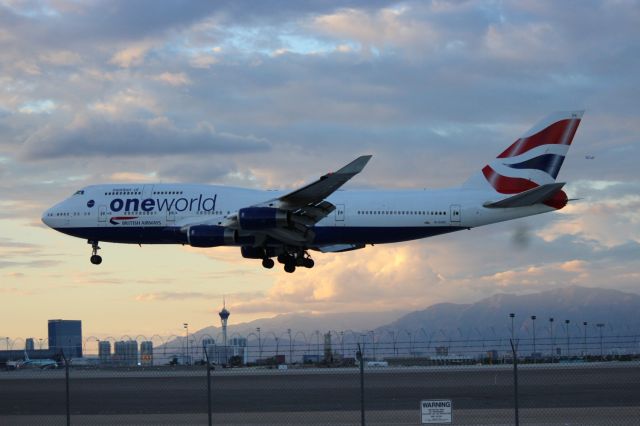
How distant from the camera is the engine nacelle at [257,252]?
2552 inches

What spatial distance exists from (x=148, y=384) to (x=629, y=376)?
22082 millimetres

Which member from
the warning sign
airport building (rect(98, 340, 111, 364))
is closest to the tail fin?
airport building (rect(98, 340, 111, 364))

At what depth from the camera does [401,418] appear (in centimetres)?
3344

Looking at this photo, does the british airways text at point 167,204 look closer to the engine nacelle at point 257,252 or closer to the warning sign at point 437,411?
the engine nacelle at point 257,252

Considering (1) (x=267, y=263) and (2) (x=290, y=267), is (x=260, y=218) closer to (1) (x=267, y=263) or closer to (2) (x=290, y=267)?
(1) (x=267, y=263)

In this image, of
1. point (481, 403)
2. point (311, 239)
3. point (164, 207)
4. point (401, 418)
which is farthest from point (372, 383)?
point (164, 207)

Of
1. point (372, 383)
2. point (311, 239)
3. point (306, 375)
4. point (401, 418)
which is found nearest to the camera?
point (401, 418)

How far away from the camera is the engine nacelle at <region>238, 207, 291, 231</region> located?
58.3m

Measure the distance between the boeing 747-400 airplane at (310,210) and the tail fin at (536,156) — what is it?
62 millimetres

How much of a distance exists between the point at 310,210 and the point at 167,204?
9818 mm

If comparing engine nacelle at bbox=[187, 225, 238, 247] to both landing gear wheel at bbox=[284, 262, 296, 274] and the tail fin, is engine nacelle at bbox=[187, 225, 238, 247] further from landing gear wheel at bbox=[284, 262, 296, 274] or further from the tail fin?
the tail fin

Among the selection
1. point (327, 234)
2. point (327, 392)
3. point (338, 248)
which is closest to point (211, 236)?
point (327, 234)

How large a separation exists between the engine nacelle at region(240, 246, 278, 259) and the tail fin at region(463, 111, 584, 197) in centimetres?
1251

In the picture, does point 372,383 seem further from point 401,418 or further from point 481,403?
point 401,418
